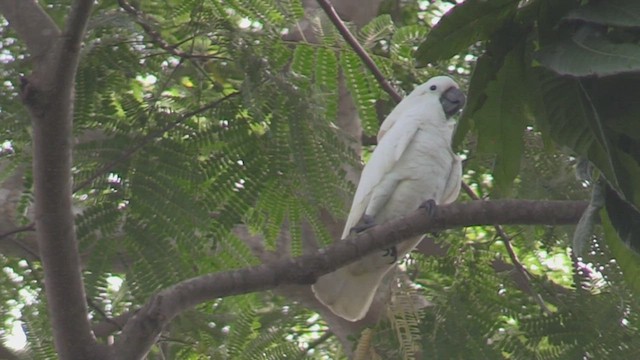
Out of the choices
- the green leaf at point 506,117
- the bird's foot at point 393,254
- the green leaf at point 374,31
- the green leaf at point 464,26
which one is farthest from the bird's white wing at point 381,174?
the green leaf at point 464,26

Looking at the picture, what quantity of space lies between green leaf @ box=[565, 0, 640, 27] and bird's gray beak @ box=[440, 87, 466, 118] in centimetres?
254

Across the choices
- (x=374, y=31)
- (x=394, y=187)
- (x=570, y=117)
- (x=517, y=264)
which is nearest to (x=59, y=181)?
(x=570, y=117)

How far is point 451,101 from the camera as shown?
3.56m

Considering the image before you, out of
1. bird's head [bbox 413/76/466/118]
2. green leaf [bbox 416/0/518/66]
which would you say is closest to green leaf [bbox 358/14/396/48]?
bird's head [bbox 413/76/466/118]

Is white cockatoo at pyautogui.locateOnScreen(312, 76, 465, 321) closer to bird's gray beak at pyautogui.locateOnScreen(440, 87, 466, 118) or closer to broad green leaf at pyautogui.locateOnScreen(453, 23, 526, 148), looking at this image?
bird's gray beak at pyautogui.locateOnScreen(440, 87, 466, 118)

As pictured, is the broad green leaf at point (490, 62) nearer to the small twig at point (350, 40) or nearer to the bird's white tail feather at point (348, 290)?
the small twig at point (350, 40)

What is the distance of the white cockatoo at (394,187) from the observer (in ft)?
10.9

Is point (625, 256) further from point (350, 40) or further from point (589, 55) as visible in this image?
point (350, 40)

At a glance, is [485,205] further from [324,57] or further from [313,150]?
[324,57]

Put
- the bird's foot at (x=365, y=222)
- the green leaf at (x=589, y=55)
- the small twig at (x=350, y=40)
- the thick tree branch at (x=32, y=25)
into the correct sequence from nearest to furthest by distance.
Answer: the green leaf at (x=589, y=55), the thick tree branch at (x=32, y=25), the small twig at (x=350, y=40), the bird's foot at (x=365, y=222)

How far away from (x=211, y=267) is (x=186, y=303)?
3.09 ft

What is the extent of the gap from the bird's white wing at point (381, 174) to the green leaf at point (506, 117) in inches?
Answer: 72.5

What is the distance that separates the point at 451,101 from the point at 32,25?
1.70 m

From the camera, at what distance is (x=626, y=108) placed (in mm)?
1015
